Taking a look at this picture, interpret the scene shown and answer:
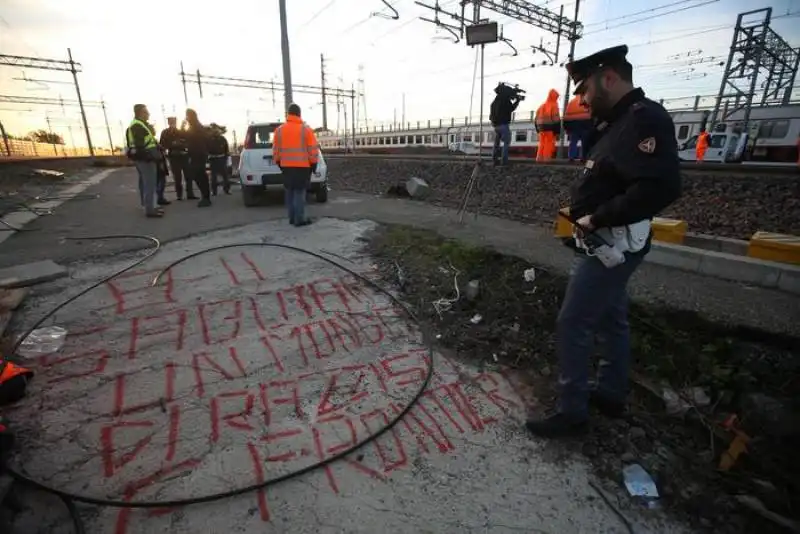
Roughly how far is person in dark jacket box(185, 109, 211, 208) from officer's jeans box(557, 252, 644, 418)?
7755 millimetres

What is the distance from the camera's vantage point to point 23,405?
7.97 ft

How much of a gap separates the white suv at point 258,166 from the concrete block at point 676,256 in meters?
6.07

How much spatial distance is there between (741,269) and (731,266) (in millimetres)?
84

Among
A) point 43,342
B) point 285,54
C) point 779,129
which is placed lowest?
point 43,342

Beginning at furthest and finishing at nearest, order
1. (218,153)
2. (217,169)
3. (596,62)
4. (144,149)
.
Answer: (217,169) → (218,153) → (144,149) → (596,62)

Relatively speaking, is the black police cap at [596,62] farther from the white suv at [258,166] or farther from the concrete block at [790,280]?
the white suv at [258,166]

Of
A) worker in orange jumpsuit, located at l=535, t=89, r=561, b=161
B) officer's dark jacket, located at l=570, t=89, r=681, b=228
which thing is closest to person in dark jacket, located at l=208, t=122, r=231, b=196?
worker in orange jumpsuit, located at l=535, t=89, r=561, b=161

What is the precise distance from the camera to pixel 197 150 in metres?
8.02

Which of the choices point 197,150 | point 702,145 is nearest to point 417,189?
point 197,150

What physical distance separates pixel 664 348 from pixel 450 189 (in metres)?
7.87

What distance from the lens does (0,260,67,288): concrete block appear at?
3.79 meters

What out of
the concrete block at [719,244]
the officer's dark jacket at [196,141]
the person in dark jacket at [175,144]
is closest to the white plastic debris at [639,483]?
the concrete block at [719,244]

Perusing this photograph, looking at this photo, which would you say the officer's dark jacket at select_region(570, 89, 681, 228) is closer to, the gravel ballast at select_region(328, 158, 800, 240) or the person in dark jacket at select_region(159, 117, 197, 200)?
the gravel ballast at select_region(328, 158, 800, 240)

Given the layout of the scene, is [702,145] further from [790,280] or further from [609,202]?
[609,202]
